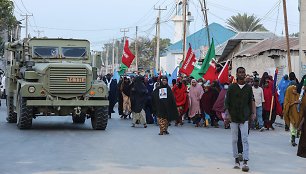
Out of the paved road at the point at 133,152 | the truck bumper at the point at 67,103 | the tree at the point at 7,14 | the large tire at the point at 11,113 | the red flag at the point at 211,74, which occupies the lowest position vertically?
the paved road at the point at 133,152

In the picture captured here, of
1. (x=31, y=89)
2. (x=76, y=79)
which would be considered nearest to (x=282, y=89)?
(x=76, y=79)

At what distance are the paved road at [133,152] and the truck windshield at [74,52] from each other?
222 centimetres

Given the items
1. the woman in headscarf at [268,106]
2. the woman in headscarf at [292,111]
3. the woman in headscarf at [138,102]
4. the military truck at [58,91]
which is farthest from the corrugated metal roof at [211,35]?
the woman in headscarf at [292,111]

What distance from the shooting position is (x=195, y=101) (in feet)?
72.1

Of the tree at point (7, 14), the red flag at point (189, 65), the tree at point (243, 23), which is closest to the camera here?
the red flag at point (189, 65)

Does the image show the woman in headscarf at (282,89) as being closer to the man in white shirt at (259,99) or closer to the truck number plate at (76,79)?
the man in white shirt at (259,99)

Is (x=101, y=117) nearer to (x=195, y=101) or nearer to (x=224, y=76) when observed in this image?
(x=195, y=101)

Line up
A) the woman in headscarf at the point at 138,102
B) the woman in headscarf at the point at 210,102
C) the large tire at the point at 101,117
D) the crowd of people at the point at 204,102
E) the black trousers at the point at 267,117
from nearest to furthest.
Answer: the crowd of people at the point at 204,102, the large tire at the point at 101,117, the black trousers at the point at 267,117, the woman in headscarf at the point at 138,102, the woman in headscarf at the point at 210,102

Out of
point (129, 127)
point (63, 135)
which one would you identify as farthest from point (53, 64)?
point (129, 127)

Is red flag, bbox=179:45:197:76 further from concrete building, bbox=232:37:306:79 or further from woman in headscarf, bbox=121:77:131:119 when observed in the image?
concrete building, bbox=232:37:306:79

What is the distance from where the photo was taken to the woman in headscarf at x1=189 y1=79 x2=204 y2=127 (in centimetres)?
2181

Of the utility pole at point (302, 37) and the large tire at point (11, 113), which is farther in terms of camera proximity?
the utility pole at point (302, 37)

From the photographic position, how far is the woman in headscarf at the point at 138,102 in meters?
20.7

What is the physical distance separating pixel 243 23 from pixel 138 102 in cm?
5081
